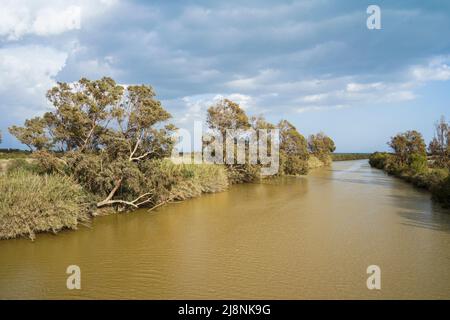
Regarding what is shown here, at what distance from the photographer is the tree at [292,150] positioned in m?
34.1

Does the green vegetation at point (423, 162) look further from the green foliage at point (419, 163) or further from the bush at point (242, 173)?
the bush at point (242, 173)

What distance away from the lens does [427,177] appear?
22969mm

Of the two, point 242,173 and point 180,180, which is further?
point 242,173

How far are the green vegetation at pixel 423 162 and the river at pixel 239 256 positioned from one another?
11.9 feet

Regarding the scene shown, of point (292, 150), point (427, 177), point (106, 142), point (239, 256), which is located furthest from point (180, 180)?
point (292, 150)

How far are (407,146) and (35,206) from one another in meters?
33.1

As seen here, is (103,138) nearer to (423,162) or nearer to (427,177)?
(427,177)

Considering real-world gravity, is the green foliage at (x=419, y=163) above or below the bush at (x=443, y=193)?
above

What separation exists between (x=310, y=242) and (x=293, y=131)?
89.3 feet

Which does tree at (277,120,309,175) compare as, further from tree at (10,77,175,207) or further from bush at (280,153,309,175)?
tree at (10,77,175,207)

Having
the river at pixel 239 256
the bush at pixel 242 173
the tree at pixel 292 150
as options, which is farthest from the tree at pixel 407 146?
the river at pixel 239 256

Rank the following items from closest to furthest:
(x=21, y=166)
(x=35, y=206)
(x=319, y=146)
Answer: (x=35, y=206) < (x=21, y=166) < (x=319, y=146)
